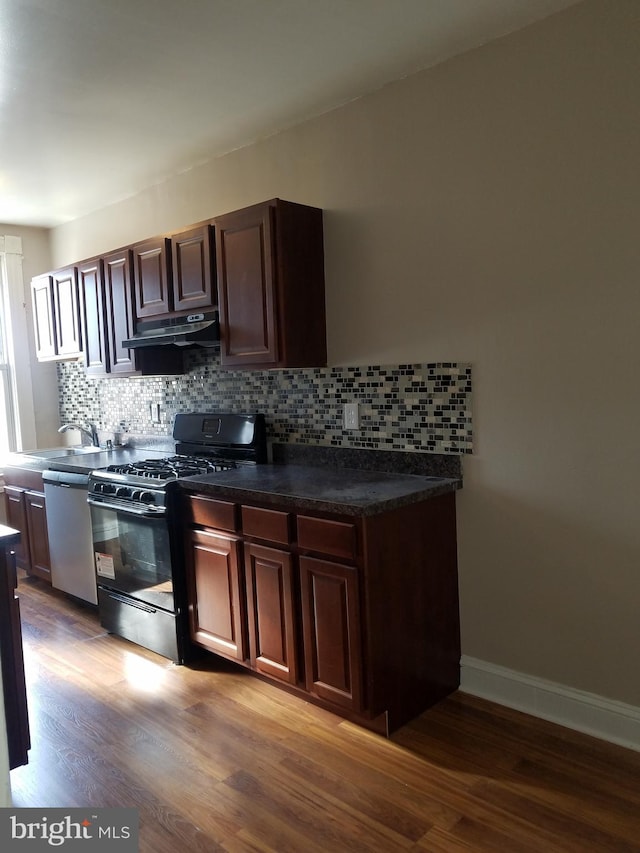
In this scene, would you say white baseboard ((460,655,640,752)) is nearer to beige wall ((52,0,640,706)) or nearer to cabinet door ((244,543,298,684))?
beige wall ((52,0,640,706))

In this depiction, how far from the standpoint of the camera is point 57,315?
14.7ft

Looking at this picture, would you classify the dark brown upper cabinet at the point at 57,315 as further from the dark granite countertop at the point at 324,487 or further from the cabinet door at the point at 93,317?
the dark granite countertop at the point at 324,487

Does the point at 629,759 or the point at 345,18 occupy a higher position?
the point at 345,18

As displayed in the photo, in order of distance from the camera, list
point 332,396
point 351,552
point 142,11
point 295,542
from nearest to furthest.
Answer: point 142,11 → point 351,552 → point 295,542 → point 332,396

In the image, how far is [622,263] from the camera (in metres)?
2.17

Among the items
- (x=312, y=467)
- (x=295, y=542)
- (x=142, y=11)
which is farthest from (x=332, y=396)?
(x=142, y=11)

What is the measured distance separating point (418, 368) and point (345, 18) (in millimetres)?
1283

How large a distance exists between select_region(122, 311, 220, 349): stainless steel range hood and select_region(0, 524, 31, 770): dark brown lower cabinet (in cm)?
134

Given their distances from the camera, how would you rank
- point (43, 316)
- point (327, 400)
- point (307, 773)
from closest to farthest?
1. point (307, 773)
2. point (327, 400)
3. point (43, 316)

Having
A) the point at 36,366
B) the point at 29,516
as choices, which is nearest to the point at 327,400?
the point at 29,516

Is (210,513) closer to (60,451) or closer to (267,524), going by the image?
(267,524)

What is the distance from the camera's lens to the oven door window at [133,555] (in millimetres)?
3064

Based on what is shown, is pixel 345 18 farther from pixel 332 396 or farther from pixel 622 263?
pixel 332 396

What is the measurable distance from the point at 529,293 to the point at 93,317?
8.92 feet
